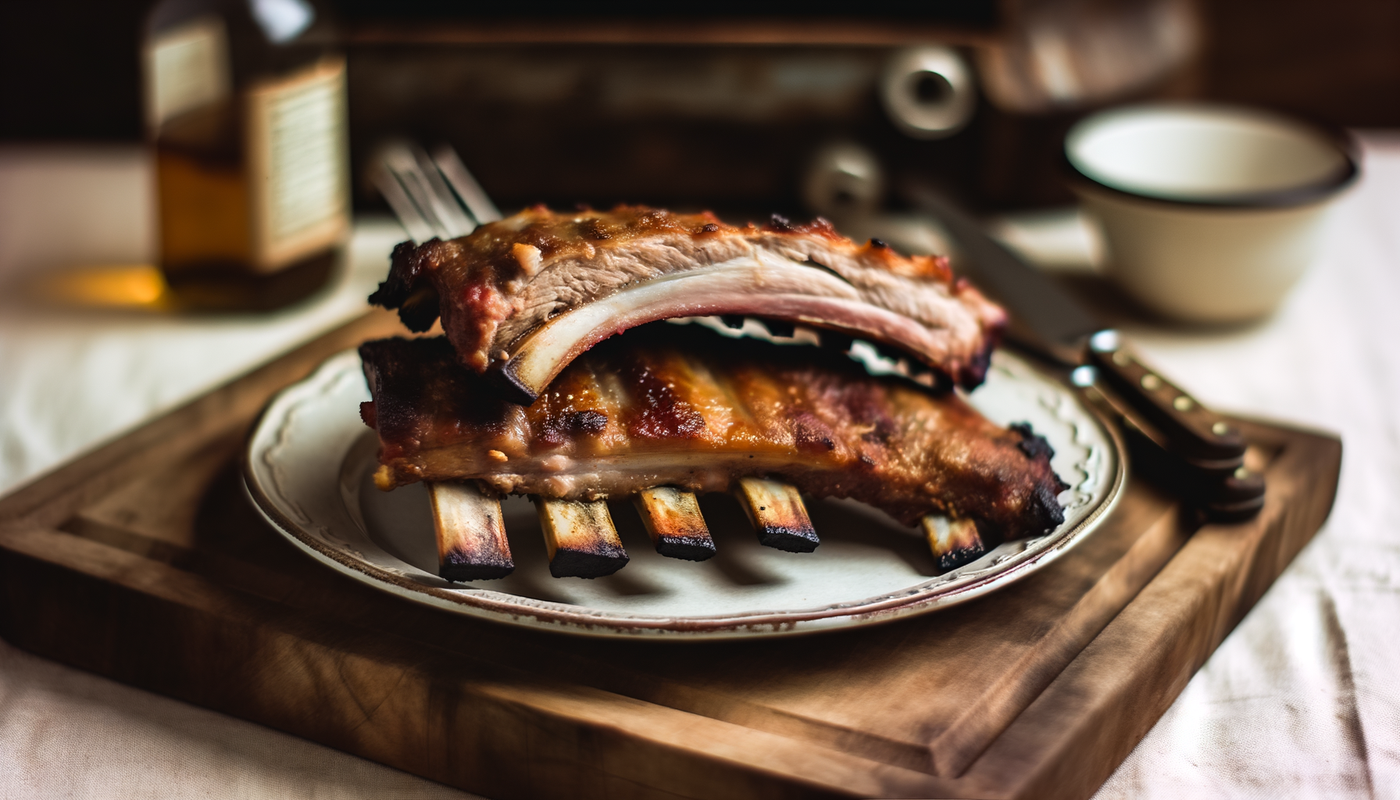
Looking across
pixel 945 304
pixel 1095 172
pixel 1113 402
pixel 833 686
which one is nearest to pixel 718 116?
pixel 1095 172

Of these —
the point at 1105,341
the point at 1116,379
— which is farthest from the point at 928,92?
the point at 1116,379

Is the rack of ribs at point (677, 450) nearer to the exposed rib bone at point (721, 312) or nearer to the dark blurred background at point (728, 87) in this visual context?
the exposed rib bone at point (721, 312)

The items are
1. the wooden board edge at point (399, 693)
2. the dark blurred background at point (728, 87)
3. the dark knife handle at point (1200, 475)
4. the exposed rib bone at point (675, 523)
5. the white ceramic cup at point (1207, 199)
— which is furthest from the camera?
the dark blurred background at point (728, 87)

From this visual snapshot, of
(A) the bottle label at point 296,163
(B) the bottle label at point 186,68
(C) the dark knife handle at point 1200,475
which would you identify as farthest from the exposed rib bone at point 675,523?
(B) the bottle label at point 186,68

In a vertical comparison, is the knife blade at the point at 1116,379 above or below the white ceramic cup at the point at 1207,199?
below

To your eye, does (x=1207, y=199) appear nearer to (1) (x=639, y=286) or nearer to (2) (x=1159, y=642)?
(2) (x=1159, y=642)
